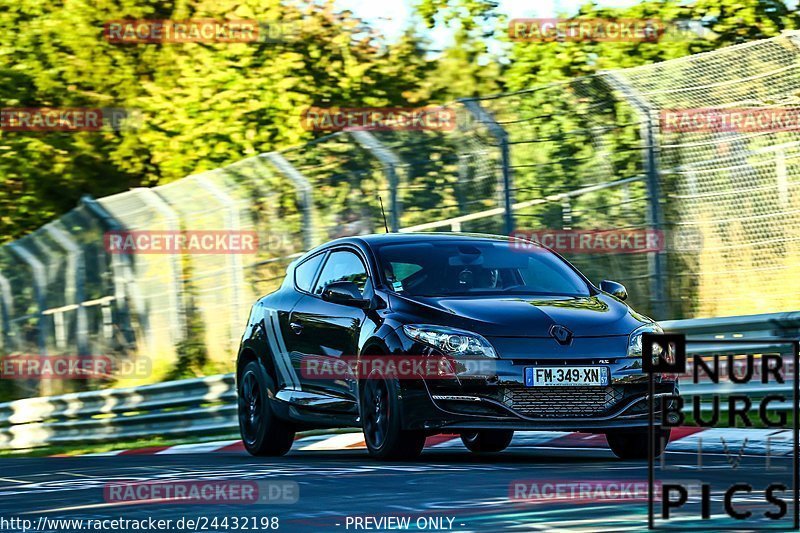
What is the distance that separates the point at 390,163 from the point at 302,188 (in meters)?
1.48

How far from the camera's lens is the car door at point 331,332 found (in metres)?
11.4

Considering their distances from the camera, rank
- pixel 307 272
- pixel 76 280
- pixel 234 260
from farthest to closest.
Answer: pixel 76 280 < pixel 234 260 < pixel 307 272

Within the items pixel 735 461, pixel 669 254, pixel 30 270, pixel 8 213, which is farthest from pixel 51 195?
pixel 735 461

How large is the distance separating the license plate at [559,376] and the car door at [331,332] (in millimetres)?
1336

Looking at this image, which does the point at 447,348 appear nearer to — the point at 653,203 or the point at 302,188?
the point at 653,203

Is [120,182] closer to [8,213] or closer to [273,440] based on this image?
[8,213]

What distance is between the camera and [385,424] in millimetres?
10836

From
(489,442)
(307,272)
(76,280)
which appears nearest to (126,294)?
(76,280)

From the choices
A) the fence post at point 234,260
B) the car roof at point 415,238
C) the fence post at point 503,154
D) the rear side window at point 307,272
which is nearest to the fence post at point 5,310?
the fence post at point 234,260

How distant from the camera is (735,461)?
10.5 metres

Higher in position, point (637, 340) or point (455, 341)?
point (455, 341)

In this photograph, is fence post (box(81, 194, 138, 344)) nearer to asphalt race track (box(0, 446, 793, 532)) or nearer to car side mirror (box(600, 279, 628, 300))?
asphalt race track (box(0, 446, 793, 532))

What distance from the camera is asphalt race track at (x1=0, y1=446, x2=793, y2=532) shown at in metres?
7.39

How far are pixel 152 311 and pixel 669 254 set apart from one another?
6940 mm
